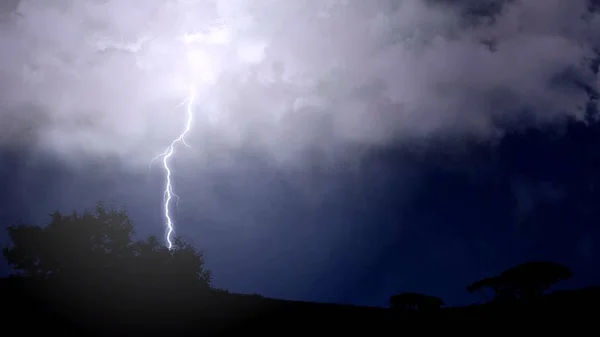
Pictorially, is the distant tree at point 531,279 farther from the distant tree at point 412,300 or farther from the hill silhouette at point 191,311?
the hill silhouette at point 191,311

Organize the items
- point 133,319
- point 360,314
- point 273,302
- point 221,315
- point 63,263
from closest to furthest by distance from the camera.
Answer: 1. point 133,319
2. point 221,315
3. point 360,314
4. point 273,302
5. point 63,263

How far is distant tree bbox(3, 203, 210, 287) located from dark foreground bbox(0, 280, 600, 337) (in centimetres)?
1981

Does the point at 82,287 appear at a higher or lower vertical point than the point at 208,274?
lower

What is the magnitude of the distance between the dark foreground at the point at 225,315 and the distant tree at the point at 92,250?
19814 millimetres

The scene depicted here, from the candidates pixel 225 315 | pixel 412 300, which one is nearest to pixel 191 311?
pixel 225 315

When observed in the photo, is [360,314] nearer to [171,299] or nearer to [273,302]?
[273,302]

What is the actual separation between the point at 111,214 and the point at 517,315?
118 ft

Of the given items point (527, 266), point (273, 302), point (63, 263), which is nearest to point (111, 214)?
point (63, 263)

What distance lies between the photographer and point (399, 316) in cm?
1279

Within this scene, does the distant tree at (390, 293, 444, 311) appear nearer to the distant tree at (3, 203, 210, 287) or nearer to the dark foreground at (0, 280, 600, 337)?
the dark foreground at (0, 280, 600, 337)

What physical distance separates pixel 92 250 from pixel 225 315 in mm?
27739

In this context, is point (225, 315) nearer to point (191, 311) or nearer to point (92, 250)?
point (191, 311)

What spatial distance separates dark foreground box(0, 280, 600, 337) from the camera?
10.6m

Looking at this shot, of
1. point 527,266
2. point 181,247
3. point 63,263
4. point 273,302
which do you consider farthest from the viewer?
point 181,247
